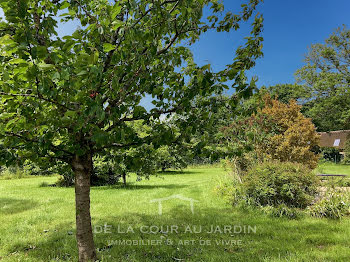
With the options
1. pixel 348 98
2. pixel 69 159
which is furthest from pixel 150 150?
pixel 348 98

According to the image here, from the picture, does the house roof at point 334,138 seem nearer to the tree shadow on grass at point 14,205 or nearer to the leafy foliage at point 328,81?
the leafy foliage at point 328,81

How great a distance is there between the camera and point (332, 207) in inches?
247

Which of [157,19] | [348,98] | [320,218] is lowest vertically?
[320,218]

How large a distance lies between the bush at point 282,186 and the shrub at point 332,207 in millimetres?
Result: 404

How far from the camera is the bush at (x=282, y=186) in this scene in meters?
6.83

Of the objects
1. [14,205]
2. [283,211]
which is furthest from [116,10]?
[14,205]

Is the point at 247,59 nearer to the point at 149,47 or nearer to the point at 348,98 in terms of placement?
the point at 149,47

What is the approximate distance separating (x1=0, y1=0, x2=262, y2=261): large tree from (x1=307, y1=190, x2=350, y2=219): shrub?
17.3 feet

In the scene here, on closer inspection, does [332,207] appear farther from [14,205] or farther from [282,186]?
[14,205]

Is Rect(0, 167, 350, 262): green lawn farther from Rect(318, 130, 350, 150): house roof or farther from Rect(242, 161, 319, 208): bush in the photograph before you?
Rect(318, 130, 350, 150): house roof

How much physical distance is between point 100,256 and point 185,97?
3.03 metres

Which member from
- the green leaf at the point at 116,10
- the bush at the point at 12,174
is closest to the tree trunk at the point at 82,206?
the green leaf at the point at 116,10

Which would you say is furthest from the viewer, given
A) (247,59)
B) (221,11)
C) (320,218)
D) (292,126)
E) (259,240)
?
(292,126)

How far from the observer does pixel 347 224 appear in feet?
18.2
